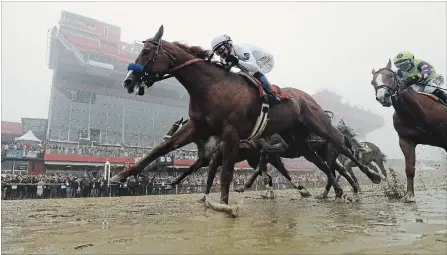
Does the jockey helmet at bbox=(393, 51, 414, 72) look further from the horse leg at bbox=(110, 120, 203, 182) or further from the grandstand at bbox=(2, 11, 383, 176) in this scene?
the grandstand at bbox=(2, 11, 383, 176)

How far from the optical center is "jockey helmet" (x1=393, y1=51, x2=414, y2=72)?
6.66 meters

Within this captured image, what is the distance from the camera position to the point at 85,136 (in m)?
48.7

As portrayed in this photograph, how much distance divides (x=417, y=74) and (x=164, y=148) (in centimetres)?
490

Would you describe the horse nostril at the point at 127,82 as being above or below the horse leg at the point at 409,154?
above

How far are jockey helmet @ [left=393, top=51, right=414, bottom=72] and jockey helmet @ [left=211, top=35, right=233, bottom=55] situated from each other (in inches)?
133

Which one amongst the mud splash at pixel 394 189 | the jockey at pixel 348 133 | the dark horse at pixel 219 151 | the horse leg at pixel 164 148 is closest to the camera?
the horse leg at pixel 164 148

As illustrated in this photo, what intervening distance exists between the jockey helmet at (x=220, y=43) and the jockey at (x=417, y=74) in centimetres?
342

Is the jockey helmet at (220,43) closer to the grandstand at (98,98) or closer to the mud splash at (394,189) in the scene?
the mud splash at (394,189)

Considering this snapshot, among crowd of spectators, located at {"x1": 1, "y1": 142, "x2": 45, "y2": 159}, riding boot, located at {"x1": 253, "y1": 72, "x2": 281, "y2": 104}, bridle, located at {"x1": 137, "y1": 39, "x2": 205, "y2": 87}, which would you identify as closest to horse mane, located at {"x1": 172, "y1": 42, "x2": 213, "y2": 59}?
bridle, located at {"x1": 137, "y1": 39, "x2": 205, "y2": 87}

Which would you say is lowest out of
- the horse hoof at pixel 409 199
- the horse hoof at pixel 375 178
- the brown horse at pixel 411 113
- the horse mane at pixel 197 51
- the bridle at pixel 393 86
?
the horse hoof at pixel 409 199

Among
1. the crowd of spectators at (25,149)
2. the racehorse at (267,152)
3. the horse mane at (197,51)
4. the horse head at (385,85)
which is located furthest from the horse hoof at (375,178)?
the crowd of spectators at (25,149)

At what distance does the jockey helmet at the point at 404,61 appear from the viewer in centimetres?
666

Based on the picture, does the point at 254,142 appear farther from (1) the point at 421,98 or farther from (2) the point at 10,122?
(2) the point at 10,122

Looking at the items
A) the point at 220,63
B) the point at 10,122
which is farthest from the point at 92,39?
the point at 220,63
